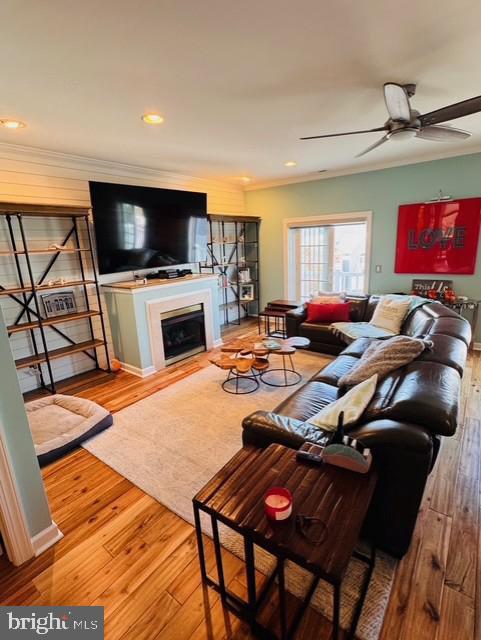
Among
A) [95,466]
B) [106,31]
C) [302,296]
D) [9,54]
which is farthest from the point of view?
[302,296]

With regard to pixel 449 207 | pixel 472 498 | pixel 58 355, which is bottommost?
pixel 472 498

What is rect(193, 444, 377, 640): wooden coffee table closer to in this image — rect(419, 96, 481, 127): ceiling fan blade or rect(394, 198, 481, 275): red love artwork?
rect(419, 96, 481, 127): ceiling fan blade

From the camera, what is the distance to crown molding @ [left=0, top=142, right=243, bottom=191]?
10.4 feet

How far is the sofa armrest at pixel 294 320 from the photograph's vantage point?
457 cm

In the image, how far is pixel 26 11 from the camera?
1352mm

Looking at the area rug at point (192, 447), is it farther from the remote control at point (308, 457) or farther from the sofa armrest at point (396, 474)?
the remote control at point (308, 457)

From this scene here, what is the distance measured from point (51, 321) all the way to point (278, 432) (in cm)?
292

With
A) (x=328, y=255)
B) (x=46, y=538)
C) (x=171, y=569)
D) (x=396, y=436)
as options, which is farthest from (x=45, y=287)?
(x=328, y=255)

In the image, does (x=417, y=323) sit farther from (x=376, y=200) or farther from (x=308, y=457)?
(x=308, y=457)

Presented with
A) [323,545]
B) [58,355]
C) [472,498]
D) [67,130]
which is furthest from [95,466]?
[67,130]

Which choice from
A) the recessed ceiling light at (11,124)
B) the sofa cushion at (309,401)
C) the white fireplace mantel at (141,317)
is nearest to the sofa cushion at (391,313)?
the sofa cushion at (309,401)

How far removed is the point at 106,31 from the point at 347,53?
1284 mm

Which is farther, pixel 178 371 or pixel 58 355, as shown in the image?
pixel 178 371

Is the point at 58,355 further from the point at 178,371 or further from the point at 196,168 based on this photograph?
the point at 196,168
